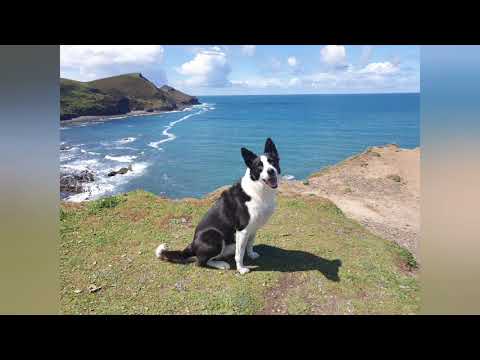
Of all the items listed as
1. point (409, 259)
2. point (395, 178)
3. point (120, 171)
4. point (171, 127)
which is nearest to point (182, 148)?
point (171, 127)

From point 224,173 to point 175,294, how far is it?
566 cm

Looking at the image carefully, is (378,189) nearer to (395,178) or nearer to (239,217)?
(395,178)

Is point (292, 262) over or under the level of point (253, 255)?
under

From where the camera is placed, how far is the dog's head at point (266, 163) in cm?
566

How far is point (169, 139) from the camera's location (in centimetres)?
1415

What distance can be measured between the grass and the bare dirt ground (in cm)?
217

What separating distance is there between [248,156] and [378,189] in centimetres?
1172

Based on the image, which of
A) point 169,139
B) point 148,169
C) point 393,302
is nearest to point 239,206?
point 393,302

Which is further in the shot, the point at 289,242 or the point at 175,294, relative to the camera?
the point at 289,242

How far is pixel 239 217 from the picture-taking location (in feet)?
20.6

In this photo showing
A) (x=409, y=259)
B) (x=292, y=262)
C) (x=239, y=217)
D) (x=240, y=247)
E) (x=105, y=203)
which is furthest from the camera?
(x=105, y=203)

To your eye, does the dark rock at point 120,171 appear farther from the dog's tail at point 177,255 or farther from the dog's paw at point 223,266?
the dog's paw at point 223,266

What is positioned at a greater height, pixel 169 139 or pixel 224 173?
pixel 169 139

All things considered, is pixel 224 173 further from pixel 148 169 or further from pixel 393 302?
pixel 393 302
